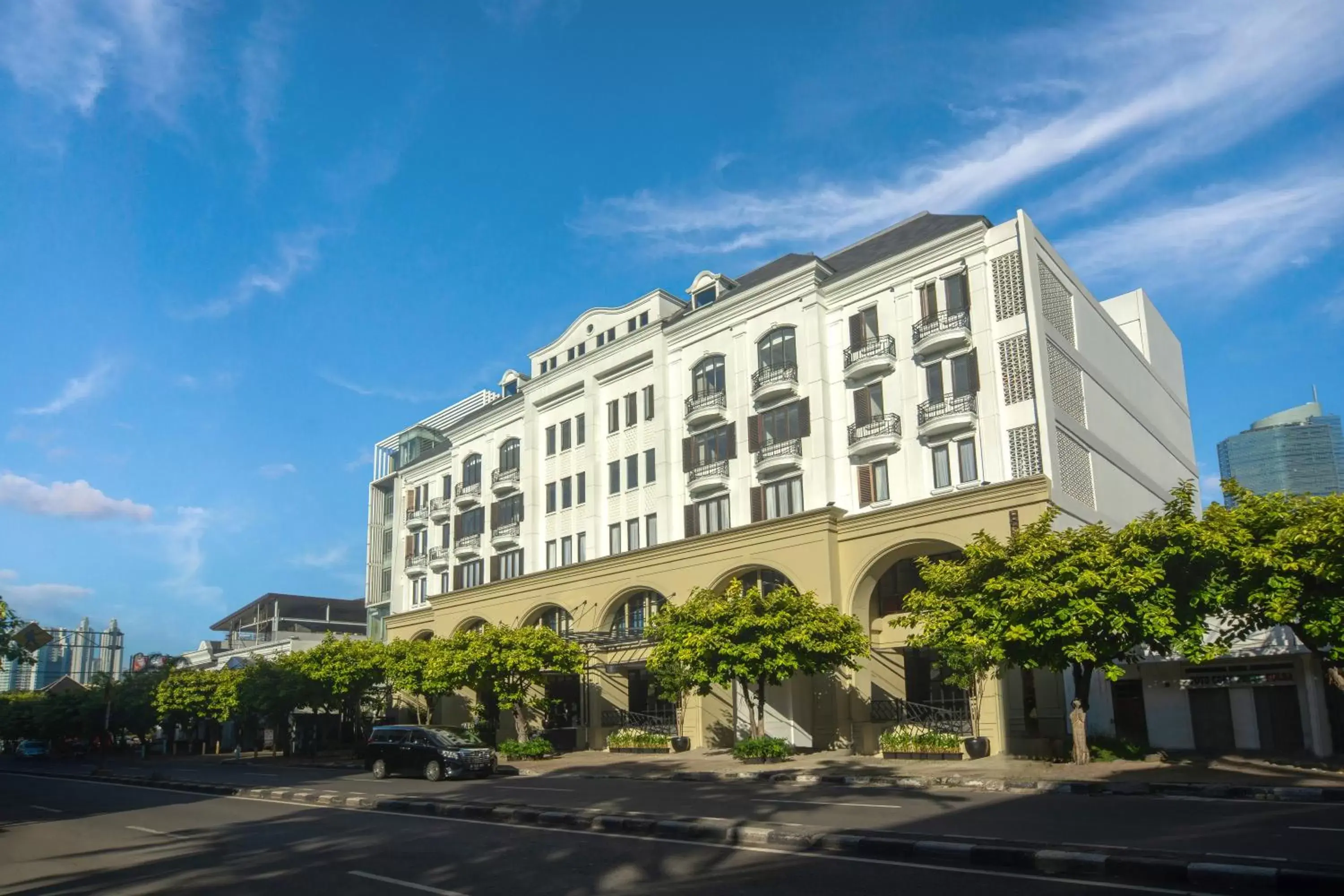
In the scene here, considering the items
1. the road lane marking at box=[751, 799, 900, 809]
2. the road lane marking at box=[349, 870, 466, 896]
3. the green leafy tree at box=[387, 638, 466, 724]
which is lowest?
the road lane marking at box=[751, 799, 900, 809]

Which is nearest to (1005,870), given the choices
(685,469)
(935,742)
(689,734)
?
(935,742)

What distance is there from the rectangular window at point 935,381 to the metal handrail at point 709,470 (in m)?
8.66

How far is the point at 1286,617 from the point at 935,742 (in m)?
10.9

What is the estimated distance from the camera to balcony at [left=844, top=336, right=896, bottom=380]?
3384 cm

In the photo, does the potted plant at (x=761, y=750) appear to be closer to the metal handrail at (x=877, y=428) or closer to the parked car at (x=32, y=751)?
the metal handrail at (x=877, y=428)

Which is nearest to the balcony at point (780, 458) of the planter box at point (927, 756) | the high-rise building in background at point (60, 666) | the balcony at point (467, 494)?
the planter box at point (927, 756)

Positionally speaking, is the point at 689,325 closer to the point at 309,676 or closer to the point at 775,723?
the point at 775,723

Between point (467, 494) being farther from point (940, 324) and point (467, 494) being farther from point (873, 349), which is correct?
Answer: point (940, 324)

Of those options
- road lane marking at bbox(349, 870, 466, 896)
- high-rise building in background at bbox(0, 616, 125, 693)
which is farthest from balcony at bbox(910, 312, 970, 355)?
high-rise building in background at bbox(0, 616, 125, 693)

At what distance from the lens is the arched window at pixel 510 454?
49969 millimetres

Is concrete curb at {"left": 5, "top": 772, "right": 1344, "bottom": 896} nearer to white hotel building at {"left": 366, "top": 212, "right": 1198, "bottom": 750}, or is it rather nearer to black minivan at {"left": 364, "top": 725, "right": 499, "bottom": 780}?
black minivan at {"left": 364, "top": 725, "right": 499, "bottom": 780}

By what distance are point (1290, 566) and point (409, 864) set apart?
1822cm

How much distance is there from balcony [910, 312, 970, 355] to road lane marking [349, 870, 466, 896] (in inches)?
988

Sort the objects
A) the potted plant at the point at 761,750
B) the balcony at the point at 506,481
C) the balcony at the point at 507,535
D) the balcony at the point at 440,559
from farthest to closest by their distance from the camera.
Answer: the balcony at the point at 440,559 → the balcony at the point at 506,481 → the balcony at the point at 507,535 → the potted plant at the point at 761,750
